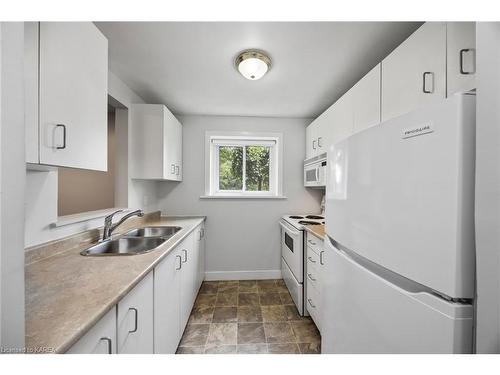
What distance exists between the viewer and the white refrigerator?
22.8 inches

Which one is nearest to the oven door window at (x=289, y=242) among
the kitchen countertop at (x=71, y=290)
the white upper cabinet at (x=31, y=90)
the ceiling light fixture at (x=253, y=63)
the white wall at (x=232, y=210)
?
the white wall at (x=232, y=210)

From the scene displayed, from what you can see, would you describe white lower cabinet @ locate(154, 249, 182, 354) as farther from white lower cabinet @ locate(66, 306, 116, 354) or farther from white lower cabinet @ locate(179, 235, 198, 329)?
white lower cabinet @ locate(66, 306, 116, 354)

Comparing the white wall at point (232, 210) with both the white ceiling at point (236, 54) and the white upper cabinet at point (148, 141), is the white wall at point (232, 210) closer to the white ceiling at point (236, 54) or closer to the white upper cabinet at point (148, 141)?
the white ceiling at point (236, 54)

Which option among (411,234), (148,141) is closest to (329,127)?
(411,234)

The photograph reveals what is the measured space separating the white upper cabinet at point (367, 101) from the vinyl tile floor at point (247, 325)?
1756mm

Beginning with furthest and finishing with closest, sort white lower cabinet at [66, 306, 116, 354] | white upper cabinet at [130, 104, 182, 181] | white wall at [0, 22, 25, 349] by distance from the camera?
white upper cabinet at [130, 104, 182, 181], white lower cabinet at [66, 306, 116, 354], white wall at [0, 22, 25, 349]

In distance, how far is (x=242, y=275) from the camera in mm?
2889

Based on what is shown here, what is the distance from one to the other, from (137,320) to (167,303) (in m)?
0.42

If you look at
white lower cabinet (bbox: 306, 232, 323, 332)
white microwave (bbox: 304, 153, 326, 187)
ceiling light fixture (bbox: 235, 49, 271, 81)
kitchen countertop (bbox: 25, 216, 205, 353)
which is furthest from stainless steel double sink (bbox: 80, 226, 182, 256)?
white microwave (bbox: 304, 153, 326, 187)

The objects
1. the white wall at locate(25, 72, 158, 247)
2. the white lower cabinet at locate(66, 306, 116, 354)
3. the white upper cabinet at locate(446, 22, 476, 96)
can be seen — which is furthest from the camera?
the white wall at locate(25, 72, 158, 247)

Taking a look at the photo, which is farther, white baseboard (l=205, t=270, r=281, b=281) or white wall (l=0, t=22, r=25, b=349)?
white baseboard (l=205, t=270, r=281, b=281)

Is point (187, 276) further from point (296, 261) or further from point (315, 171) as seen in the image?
point (315, 171)

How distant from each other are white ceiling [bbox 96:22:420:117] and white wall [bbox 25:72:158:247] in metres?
0.22

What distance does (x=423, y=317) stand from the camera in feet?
2.15
